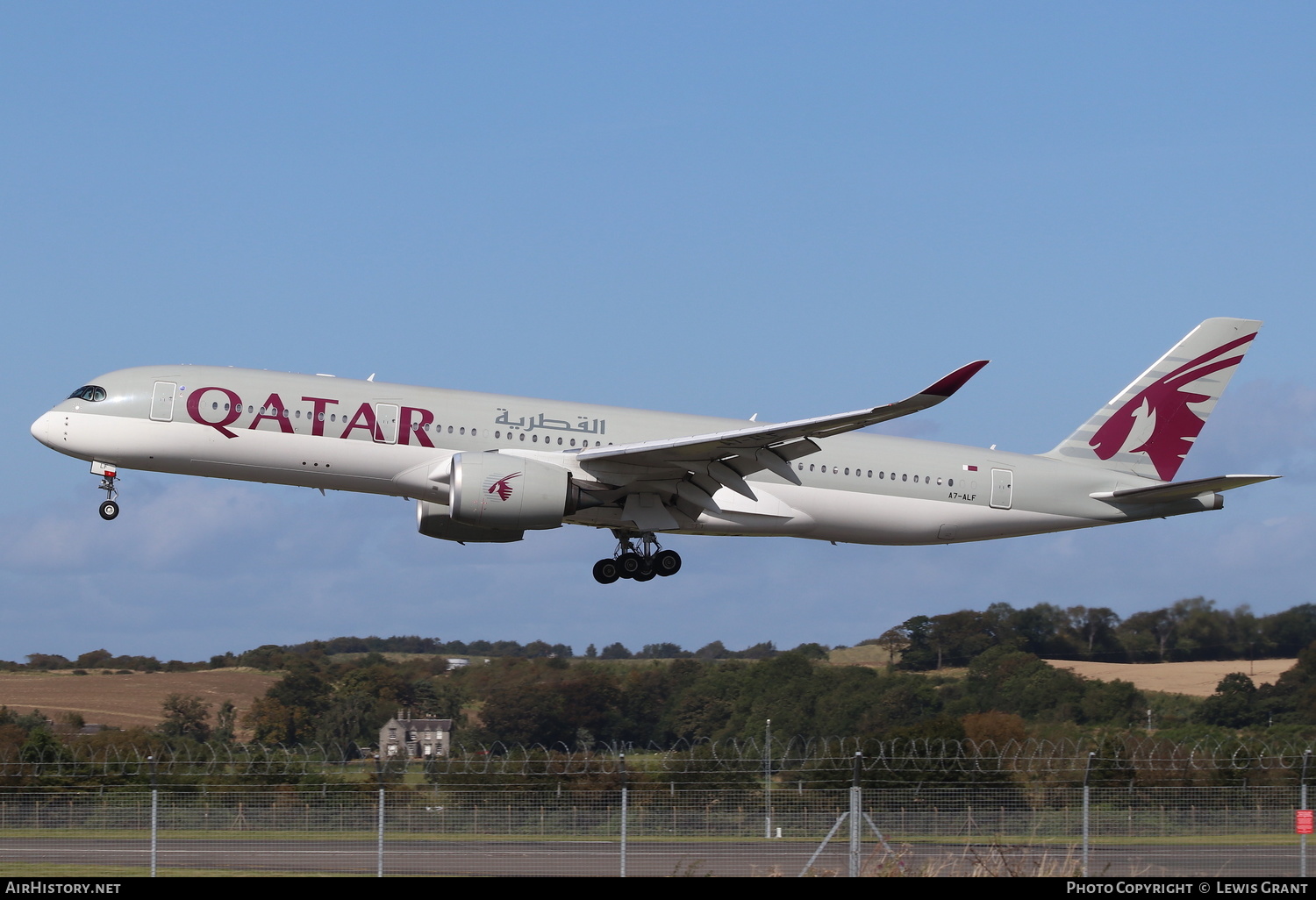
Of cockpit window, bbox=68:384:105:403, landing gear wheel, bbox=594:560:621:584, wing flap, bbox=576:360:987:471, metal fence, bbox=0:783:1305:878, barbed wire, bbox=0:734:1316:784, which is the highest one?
cockpit window, bbox=68:384:105:403

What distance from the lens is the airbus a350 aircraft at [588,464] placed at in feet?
93.1

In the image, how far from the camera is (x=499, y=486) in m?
27.8

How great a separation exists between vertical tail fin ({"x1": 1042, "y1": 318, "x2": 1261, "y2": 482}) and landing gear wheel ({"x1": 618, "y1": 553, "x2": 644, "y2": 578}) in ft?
32.8

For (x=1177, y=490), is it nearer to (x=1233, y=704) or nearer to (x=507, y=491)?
(x=1233, y=704)

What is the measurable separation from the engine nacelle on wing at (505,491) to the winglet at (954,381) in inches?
306

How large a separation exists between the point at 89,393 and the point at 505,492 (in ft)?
28.9

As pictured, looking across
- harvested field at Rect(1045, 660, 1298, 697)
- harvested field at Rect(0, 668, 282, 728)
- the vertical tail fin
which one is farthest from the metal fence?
harvested field at Rect(1045, 660, 1298, 697)

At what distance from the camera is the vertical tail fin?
34250mm

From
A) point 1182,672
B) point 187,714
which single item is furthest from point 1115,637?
point 187,714

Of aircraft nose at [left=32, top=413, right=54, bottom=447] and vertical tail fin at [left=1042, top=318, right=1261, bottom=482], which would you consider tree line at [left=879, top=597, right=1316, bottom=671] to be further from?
aircraft nose at [left=32, top=413, right=54, bottom=447]

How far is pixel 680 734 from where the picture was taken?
34.6 metres
